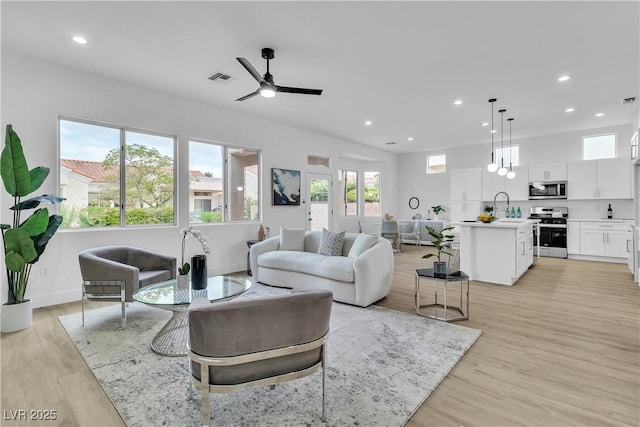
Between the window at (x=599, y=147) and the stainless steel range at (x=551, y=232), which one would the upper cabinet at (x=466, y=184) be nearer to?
the stainless steel range at (x=551, y=232)

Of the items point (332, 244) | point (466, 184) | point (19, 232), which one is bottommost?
point (332, 244)

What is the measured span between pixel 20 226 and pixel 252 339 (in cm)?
299

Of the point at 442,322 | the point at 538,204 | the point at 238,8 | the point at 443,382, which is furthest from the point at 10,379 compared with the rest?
the point at 538,204

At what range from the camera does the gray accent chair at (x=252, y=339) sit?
1556 mm

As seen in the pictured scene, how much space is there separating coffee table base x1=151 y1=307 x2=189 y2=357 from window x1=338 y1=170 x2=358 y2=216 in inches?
267

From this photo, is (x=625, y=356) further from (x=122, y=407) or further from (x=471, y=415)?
(x=122, y=407)

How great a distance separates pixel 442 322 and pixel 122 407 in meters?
2.86

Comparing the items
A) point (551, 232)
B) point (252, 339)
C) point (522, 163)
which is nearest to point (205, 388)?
point (252, 339)

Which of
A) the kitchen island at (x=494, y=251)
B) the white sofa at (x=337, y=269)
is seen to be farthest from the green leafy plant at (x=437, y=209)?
the white sofa at (x=337, y=269)

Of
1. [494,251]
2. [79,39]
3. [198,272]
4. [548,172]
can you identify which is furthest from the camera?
[548,172]

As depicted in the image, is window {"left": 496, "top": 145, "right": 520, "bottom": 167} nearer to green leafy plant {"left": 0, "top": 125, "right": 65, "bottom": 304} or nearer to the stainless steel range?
the stainless steel range

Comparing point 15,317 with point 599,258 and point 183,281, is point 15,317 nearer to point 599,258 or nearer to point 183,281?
point 183,281

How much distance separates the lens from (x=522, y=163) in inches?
328

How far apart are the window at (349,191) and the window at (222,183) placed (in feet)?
12.3
